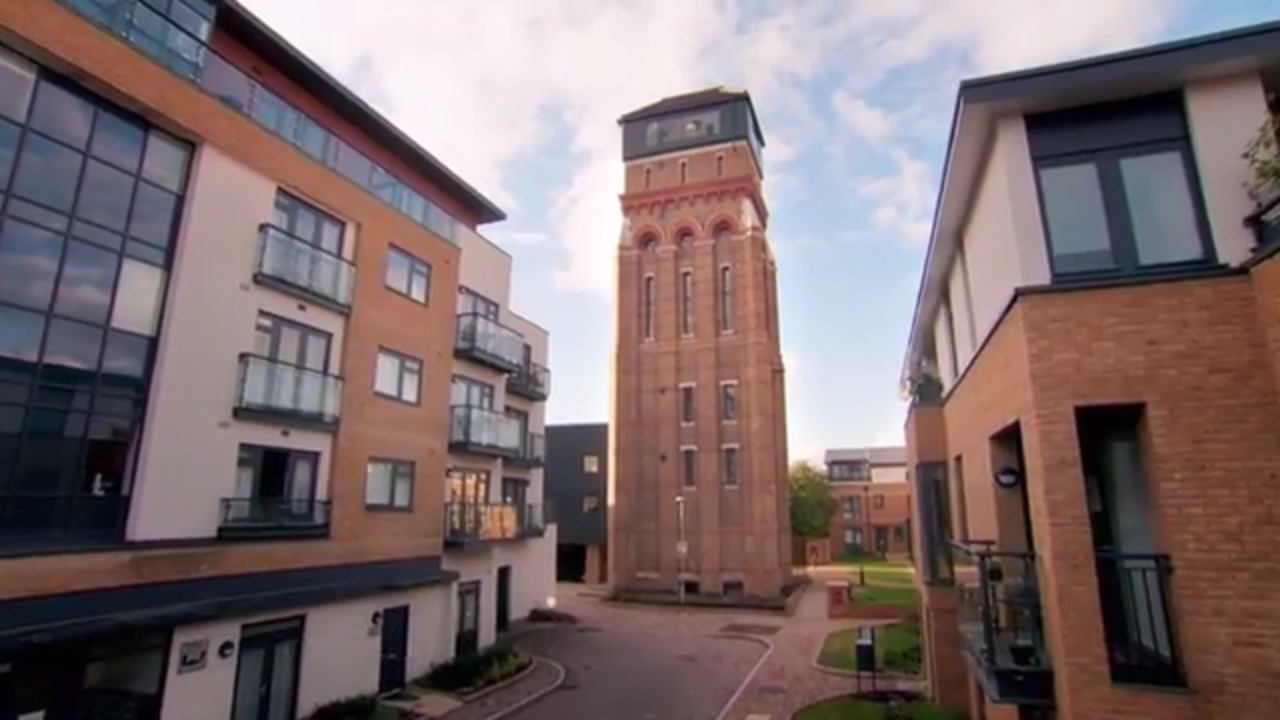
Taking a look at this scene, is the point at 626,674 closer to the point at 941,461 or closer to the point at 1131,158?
the point at 941,461

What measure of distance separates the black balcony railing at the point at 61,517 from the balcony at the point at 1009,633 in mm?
13042

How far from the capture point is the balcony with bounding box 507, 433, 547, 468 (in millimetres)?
26016

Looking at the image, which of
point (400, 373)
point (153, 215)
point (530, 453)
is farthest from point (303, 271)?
point (530, 453)

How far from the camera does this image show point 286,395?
1491cm

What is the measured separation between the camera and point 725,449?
35.9 metres

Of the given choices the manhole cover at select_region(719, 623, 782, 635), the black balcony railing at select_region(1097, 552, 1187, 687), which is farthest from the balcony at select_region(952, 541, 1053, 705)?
the manhole cover at select_region(719, 623, 782, 635)

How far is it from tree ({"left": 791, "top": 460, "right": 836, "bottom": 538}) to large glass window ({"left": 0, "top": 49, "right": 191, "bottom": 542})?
42.8 m

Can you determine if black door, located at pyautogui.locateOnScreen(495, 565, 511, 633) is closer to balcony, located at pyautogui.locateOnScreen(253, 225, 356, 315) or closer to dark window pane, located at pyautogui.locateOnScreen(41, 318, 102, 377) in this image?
balcony, located at pyautogui.locateOnScreen(253, 225, 356, 315)

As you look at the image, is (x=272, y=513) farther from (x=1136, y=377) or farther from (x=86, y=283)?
(x=1136, y=377)

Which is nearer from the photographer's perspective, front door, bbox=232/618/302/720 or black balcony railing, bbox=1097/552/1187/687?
black balcony railing, bbox=1097/552/1187/687

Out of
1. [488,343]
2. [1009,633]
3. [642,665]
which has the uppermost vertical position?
[488,343]

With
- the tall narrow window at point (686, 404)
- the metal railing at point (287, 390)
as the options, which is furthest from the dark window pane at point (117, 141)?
the tall narrow window at point (686, 404)

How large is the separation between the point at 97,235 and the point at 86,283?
0.84 meters

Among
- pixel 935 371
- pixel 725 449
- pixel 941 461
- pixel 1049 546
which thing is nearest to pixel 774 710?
pixel 941 461
